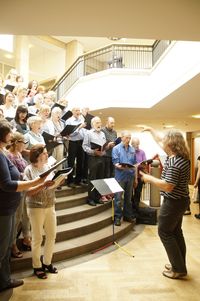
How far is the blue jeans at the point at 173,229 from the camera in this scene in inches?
114

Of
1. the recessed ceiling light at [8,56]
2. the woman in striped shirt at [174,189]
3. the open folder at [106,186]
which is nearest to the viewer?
the woman in striped shirt at [174,189]

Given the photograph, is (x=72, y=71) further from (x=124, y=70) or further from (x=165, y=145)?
(x=165, y=145)

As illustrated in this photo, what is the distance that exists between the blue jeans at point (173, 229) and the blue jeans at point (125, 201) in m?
1.74


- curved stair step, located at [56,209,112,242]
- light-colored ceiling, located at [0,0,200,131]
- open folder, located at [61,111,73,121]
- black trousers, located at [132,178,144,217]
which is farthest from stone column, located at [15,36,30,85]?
light-colored ceiling, located at [0,0,200,131]

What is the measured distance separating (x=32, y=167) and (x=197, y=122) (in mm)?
8760

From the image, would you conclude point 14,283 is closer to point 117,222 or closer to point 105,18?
point 117,222

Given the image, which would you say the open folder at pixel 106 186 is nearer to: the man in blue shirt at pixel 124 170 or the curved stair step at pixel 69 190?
the man in blue shirt at pixel 124 170

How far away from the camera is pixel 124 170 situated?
4.76 m

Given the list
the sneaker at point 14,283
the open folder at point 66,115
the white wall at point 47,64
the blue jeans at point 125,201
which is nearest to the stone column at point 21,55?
the white wall at point 47,64

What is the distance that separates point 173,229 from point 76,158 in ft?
8.28

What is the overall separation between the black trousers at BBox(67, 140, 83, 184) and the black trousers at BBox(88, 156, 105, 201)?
0.32 metres

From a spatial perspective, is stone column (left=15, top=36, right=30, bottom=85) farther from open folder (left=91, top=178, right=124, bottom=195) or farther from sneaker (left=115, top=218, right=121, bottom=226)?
open folder (left=91, top=178, right=124, bottom=195)

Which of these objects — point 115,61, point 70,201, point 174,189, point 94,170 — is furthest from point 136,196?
point 115,61

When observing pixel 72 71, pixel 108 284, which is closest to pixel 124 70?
pixel 72 71
